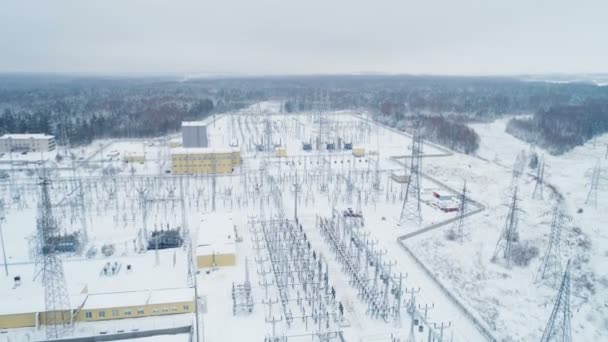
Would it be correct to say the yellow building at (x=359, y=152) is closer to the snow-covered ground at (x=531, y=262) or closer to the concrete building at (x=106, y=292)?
the snow-covered ground at (x=531, y=262)

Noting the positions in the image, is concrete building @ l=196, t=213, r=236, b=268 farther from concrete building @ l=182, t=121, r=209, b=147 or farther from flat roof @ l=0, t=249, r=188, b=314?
concrete building @ l=182, t=121, r=209, b=147

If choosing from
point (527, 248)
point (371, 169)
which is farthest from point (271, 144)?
point (527, 248)

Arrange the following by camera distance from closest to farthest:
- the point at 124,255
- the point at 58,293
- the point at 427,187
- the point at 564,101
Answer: the point at 58,293
the point at 124,255
the point at 427,187
the point at 564,101

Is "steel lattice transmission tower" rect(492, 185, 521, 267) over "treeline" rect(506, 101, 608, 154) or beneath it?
beneath

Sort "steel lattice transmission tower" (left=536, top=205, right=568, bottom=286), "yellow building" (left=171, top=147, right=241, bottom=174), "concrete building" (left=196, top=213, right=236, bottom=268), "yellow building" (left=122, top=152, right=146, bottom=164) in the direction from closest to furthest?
1. "steel lattice transmission tower" (left=536, top=205, right=568, bottom=286)
2. "concrete building" (left=196, top=213, right=236, bottom=268)
3. "yellow building" (left=171, top=147, right=241, bottom=174)
4. "yellow building" (left=122, top=152, right=146, bottom=164)

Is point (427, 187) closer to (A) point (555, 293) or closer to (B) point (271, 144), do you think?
(A) point (555, 293)

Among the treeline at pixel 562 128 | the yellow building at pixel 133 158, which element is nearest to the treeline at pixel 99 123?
the yellow building at pixel 133 158

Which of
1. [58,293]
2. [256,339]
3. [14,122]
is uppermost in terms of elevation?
[14,122]

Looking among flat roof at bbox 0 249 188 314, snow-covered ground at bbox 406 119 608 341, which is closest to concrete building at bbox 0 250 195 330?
flat roof at bbox 0 249 188 314
